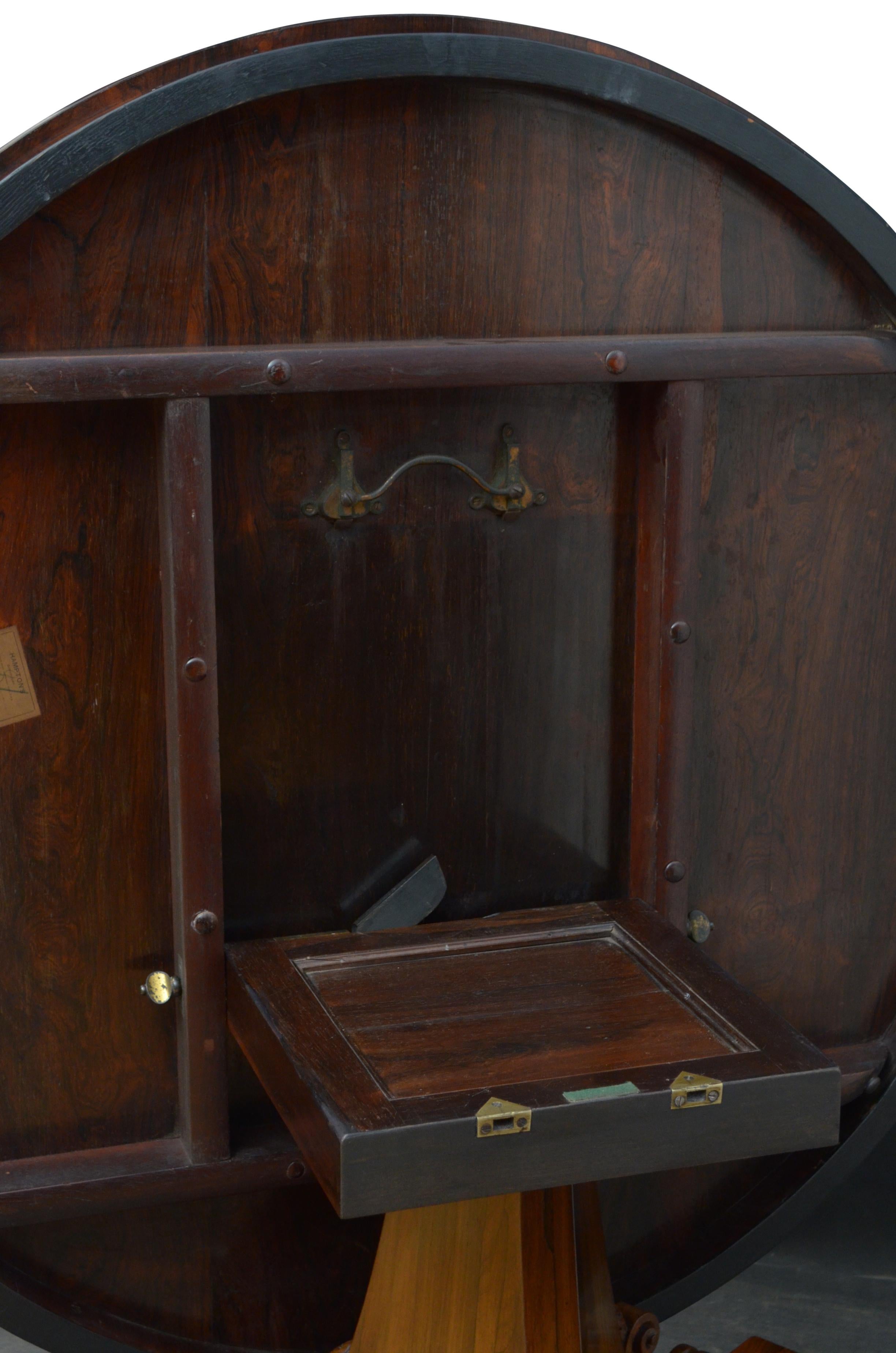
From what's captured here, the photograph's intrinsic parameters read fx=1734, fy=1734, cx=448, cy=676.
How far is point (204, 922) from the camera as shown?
2.06m

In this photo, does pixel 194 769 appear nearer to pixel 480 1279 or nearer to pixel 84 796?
pixel 84 796

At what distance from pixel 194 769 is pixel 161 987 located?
0.96ft

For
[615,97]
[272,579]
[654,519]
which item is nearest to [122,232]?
[272,579]

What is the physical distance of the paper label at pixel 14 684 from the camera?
2.01 meters

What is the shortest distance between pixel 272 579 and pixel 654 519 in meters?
0.49

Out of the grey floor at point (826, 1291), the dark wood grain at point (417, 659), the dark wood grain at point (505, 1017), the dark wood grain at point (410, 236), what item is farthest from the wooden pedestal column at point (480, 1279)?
the dark wood grain at point (410, 236)

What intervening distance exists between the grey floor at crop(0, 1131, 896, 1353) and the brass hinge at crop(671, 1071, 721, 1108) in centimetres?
121

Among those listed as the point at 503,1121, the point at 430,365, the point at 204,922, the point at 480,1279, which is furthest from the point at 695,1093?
the point at 430,365

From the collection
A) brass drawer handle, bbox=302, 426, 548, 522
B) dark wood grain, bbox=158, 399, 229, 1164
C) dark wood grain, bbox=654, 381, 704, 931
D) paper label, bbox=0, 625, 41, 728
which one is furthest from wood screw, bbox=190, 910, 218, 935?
dark wood grain, bbox=654, 381, 704, 931

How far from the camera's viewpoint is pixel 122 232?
1.91 meters

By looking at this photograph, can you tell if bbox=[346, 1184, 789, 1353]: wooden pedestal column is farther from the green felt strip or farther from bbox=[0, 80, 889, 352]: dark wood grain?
bbox=[0, 80, 889, 352]: dark wood grain

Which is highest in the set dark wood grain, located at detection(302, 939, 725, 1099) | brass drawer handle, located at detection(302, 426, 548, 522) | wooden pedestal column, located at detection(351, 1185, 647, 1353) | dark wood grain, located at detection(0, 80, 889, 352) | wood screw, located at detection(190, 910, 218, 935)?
dark wood grain, located at detection(0, 80, 889, 352)

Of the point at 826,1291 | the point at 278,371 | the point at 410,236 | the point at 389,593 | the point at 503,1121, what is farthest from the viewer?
the point at 826,1291

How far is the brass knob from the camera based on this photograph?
2113mm
